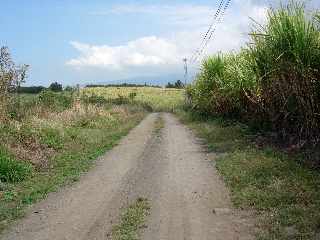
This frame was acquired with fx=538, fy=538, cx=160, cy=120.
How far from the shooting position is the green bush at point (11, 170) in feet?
42.3

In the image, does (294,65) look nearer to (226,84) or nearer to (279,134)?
(279,134)

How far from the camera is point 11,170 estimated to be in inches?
518

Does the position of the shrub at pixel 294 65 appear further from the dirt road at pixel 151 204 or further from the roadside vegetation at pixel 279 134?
the dirt road at pixel 151 204

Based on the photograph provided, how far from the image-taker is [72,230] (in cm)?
849

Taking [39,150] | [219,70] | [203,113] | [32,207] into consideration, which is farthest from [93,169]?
[203,113]

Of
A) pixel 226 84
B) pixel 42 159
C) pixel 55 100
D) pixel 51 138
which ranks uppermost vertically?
pixel 226 84

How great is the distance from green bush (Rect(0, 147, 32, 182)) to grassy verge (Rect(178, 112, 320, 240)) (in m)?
4.92

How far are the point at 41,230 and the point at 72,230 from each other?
1.87 feet

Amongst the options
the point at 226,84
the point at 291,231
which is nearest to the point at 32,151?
the point at 291,231

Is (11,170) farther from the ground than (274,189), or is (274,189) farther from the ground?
(274,189)

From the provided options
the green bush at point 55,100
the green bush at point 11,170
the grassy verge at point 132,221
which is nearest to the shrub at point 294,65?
the grassy verge at point 132,221

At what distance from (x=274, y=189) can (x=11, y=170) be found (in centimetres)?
651

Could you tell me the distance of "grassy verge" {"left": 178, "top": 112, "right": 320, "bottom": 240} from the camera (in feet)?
25.6

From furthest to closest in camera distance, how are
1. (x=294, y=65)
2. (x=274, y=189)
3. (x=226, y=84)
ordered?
(x=226, y=84)
(x=294, y=65)
(x=274, y=189)
